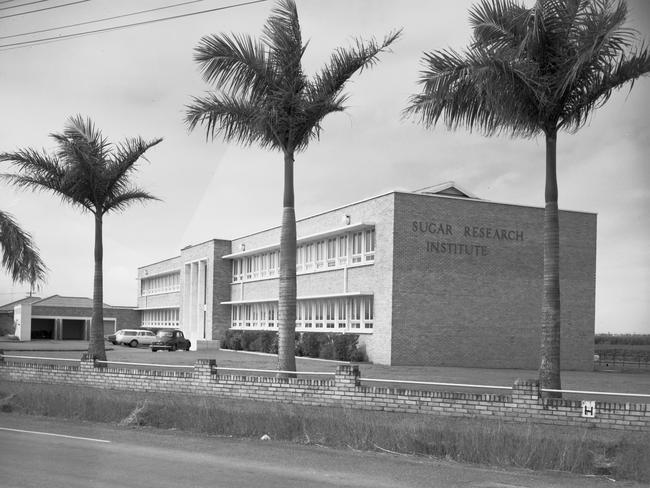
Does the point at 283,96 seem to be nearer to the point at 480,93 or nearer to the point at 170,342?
the point at 480,93

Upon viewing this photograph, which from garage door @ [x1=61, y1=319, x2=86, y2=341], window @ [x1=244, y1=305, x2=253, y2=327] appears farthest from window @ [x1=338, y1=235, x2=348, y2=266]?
garage door @ [x1=61, y1=319, x2=86, y2=341]

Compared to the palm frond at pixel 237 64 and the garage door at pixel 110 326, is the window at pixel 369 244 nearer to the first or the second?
the palm frond at pixel 237 64

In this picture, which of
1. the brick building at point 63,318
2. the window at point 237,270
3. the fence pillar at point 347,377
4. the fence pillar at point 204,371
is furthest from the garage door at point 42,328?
the fence pillar at point 347,377

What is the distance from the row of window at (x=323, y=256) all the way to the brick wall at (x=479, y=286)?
9.35 feet

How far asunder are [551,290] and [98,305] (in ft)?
45.8

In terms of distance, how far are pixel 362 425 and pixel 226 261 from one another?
42.8 meters

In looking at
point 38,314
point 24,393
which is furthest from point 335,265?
point 38,314

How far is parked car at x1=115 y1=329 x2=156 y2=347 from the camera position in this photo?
188 ft

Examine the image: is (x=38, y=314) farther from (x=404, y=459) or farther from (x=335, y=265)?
(x=404, y=459)

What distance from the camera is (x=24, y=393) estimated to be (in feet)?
58.3

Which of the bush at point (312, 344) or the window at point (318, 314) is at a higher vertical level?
the window at point (318, 314)

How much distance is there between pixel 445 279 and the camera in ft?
114

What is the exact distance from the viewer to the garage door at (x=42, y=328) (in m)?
78.6

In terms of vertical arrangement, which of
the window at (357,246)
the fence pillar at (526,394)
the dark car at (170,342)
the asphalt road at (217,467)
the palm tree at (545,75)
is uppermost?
the palm tree at (545,75)
